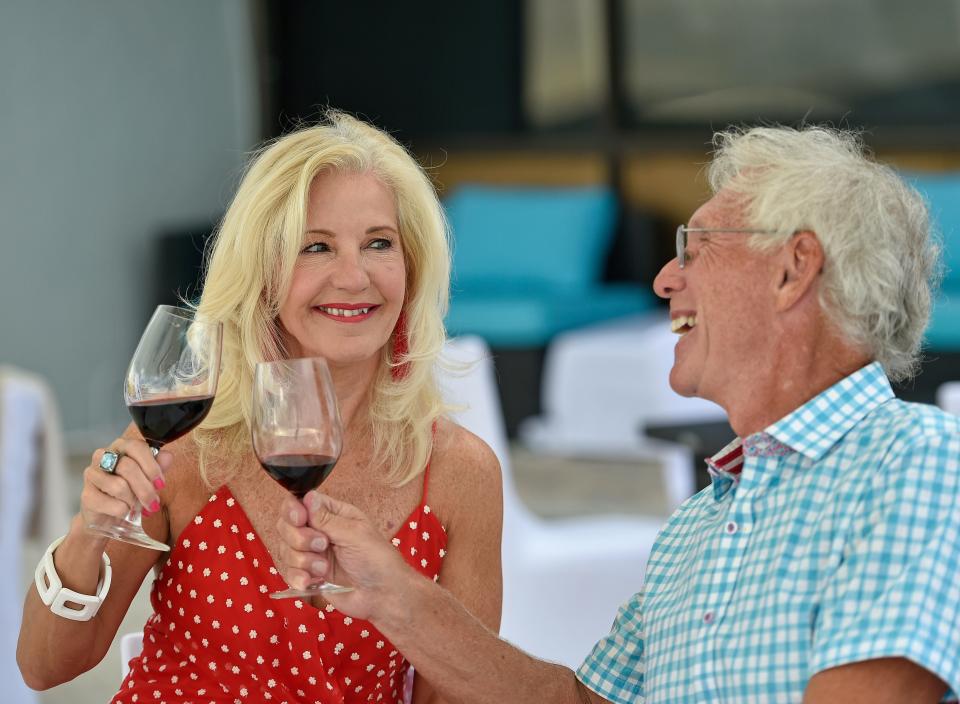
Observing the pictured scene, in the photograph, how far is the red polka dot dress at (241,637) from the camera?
1799 mm

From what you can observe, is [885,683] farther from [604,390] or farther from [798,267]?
[604,390]

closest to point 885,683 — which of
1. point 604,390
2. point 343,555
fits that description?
point 343,555

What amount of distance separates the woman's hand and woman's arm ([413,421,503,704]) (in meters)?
0.49

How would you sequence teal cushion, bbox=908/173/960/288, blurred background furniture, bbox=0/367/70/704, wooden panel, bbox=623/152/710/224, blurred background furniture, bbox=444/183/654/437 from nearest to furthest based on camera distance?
1. blurred background furniture, bbox=0/367/70/704
2. teal cushion, bbox=908/173/960/288
3. blurred background furniture, bbox=444/183/654/437
4. wooden panel, bbox=623/152/710/224

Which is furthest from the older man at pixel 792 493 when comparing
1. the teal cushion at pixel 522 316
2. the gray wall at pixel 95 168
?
the gray wall at pixel 95 168

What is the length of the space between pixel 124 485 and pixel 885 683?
32.7 inches

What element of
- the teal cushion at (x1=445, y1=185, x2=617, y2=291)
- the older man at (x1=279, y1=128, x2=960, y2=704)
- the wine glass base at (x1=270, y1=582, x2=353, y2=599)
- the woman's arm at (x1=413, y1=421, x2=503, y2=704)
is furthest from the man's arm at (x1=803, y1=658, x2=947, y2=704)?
the teal cushion at (x1=445, y1=185, x2=617, y2=291)

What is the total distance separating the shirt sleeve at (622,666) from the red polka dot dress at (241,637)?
317mm

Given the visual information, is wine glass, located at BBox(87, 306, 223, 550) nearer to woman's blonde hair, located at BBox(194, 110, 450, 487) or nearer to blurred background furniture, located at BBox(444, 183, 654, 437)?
woman's blonde hair, located at BBox(194, 110, 450, 487)

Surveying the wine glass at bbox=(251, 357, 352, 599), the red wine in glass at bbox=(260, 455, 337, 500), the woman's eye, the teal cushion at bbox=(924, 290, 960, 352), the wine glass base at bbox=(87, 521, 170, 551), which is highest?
the woman's eye

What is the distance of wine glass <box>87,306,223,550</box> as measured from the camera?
5.16 ft

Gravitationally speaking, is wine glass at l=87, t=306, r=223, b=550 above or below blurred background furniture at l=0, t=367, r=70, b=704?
above

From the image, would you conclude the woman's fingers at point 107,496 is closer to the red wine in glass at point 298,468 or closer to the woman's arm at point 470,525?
the red wine in glass at point 298,468

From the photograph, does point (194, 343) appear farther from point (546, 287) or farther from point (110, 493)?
point (546, 287)
